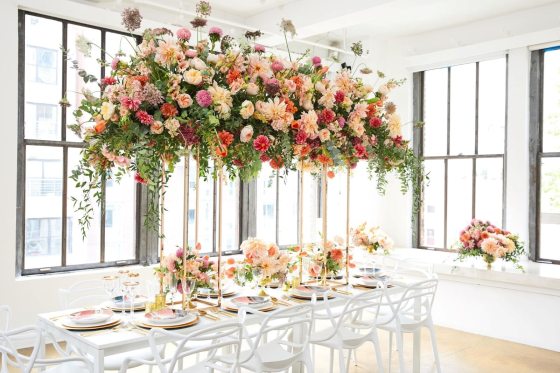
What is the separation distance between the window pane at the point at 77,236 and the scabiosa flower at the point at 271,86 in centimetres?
305

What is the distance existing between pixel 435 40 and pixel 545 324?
147 inches

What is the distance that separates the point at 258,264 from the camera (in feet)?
12.1

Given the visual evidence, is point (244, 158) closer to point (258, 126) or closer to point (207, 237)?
point (258, 126)

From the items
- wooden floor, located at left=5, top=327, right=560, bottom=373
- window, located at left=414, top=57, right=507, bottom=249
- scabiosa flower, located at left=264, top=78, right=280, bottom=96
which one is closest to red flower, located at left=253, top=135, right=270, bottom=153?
scabiosa flower, located at left=264, top=78, right=280, bottom=96

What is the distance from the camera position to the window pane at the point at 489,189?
6762 mm

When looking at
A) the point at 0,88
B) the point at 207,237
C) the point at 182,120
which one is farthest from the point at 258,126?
the point at 207,237

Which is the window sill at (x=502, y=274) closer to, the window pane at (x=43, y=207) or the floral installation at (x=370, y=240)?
the floral installation at (x=370, y=240)

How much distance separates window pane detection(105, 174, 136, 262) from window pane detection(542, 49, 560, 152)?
4697 millimetres

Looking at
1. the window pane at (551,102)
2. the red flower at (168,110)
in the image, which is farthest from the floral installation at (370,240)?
the red flower at (168,110)

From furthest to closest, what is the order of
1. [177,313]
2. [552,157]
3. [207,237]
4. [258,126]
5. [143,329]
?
[207,237]
[552,157]
[258,126]
[177,313]
[143,329]

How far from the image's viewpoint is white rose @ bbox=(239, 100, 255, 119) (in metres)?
3.20

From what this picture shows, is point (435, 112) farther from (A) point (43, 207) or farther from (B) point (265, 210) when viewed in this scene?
(A) point (43, 207)

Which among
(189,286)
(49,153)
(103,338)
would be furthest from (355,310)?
(49,153)

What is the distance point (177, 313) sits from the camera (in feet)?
10.6
